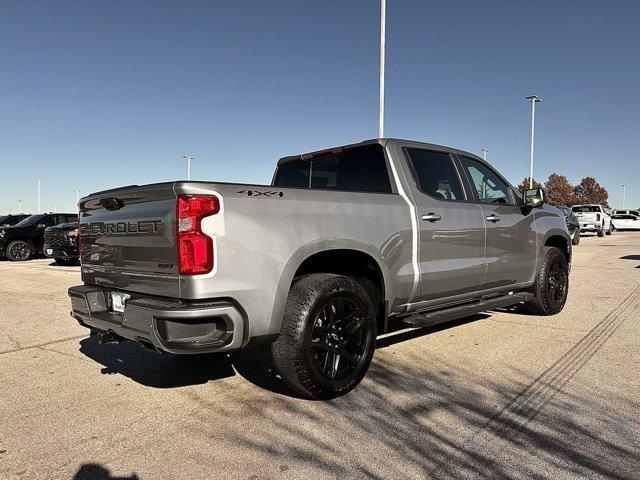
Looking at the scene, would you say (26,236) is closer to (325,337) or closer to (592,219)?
(325,337)

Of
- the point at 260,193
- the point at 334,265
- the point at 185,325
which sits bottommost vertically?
the point at 185,325

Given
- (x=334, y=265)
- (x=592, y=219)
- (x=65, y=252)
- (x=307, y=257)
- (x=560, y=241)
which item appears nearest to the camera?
(x=307, y=257)

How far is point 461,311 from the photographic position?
A: 15.1ft

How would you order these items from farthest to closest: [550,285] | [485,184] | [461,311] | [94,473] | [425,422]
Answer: [550,285]
[485,184]
[461,311]
[425,422]
[94,473]

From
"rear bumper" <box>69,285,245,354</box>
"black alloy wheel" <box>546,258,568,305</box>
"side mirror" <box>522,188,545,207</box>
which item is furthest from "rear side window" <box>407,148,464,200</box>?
"rear bumper" <box>69,285,245,354</box>

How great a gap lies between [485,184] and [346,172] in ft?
5.53

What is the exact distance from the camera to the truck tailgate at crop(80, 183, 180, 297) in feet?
9.96

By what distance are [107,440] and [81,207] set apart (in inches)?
79.5

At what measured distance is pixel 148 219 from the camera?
3189 mm

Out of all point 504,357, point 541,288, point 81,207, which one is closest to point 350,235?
point 504,357

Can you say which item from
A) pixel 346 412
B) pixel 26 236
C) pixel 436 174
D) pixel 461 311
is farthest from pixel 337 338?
pixel 26 236

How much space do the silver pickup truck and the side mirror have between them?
347 millimetres

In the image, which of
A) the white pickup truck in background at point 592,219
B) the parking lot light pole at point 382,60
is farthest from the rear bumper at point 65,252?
the white pickup truck in background at point 592,219

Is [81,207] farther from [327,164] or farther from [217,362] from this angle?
[327,164]
